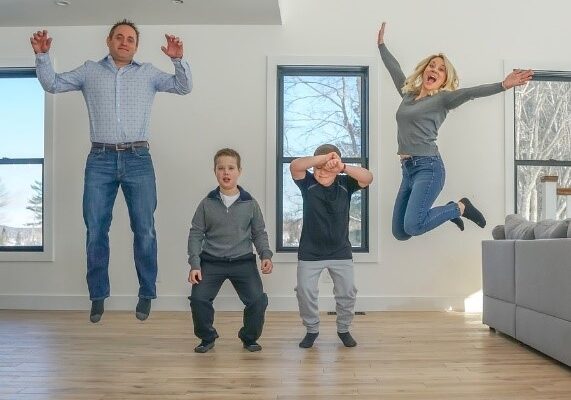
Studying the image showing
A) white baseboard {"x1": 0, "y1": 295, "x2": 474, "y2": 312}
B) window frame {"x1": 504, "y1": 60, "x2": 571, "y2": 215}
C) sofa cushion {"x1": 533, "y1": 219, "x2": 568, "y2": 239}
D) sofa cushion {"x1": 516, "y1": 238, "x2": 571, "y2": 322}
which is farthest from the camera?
window frame {"x1": 504, "y1": 60, "x2": 571, "y2": 215}

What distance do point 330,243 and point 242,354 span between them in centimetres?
77

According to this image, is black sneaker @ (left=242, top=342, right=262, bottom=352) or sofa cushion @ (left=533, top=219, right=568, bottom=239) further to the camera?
black sneaker @ (left=242, top=342, right=262, bottom=352)

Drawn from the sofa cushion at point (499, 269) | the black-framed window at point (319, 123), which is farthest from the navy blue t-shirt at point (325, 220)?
the black-framed window at point (319, 123)

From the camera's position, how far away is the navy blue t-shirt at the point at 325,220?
12.2 feet

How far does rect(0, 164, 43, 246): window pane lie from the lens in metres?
5.83

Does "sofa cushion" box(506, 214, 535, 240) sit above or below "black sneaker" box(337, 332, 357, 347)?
above

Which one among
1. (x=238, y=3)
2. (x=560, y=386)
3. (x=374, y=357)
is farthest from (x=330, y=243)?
(x=238, y=3)

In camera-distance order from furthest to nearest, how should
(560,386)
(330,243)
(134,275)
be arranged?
(134,275) → (330,243) → (560,386)

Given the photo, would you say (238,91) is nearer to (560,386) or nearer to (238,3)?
(238,3)

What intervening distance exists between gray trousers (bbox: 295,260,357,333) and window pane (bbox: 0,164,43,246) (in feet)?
9.99

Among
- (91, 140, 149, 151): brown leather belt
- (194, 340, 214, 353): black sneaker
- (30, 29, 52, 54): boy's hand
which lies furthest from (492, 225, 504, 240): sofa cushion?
(30, 29, 52, 54): boy's hand

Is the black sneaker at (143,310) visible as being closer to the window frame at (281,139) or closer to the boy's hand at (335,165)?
the boy's hand at (335,165)

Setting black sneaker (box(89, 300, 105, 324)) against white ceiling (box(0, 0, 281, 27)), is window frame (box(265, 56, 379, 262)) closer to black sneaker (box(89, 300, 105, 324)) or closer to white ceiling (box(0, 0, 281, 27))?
white ceiling (box(0, 0, 281, 27))

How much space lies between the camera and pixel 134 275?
555 centimetres
